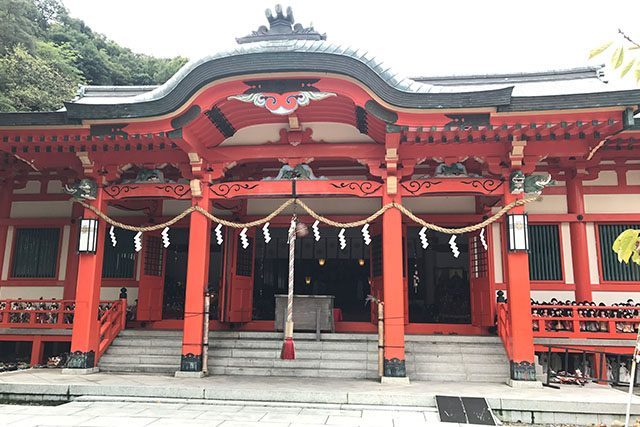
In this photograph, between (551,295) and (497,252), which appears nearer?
(551,295)

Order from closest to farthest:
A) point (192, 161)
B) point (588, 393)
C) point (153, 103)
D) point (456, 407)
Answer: point (456, 407) → point (588, 393) → point (153, 103) → point (192, 161)

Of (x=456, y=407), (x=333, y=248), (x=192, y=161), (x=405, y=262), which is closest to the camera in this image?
(x=456, y=407)

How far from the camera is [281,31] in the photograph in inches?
336

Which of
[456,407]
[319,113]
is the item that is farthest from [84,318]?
[456,407]

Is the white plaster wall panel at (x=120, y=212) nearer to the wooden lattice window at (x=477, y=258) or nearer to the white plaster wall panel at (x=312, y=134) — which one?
the white plaster wall panel at (x=312, y=134)

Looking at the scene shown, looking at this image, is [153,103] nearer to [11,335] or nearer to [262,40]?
[262,40]

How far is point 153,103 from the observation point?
8.11m

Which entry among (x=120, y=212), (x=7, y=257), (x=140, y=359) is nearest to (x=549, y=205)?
(x=140, y=359)

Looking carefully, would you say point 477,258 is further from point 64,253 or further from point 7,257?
point 7,257

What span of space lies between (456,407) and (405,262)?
5197mm

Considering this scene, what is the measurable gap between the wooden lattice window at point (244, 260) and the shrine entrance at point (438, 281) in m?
4.20

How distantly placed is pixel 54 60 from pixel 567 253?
82.7ft

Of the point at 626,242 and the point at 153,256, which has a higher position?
the point at 153,256

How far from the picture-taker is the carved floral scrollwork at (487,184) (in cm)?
842
